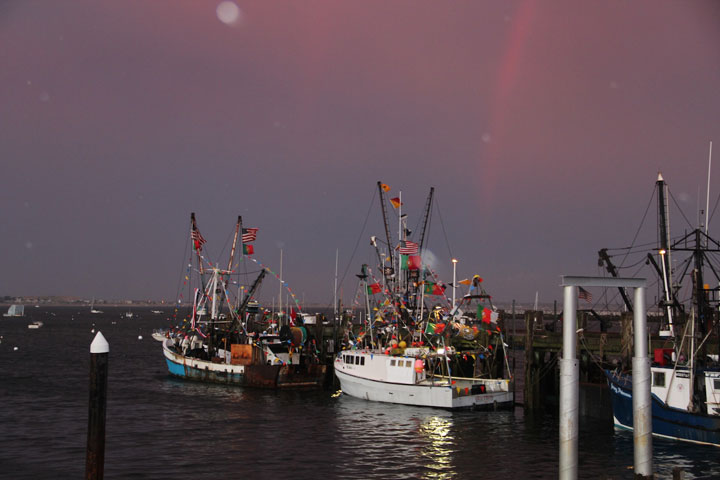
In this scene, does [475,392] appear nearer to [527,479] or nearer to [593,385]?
[593,385]

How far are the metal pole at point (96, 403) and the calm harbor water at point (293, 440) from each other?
8.54 metres

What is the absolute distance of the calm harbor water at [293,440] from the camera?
2836 cm

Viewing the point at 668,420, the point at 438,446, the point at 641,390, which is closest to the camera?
the point at 641,390

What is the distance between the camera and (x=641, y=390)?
16516mm

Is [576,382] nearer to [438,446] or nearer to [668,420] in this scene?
[438,446]

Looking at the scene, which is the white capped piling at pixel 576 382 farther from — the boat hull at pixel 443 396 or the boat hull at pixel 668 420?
the boat hull at pixel 443 396

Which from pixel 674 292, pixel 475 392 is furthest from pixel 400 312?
pixel 674 292

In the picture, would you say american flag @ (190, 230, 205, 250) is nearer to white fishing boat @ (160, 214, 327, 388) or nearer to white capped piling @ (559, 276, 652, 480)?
white fishing boat @ (160, 214, 327, 388)

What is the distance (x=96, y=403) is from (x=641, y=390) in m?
14.6

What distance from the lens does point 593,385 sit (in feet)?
133

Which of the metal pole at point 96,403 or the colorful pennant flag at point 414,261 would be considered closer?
the metal pole at point 96,403

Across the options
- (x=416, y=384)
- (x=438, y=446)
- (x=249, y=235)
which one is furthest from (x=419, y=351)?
(x=249, y=235)

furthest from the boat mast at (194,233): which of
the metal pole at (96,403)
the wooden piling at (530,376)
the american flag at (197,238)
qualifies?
the metal pole at (96,403)

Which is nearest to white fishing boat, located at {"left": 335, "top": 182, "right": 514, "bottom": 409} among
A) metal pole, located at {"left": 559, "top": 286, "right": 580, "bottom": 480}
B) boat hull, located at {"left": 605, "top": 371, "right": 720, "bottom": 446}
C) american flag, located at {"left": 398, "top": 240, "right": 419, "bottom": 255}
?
american flag, located at {"left": 398, "top": 240, "right": 419, "bottom": 255}
